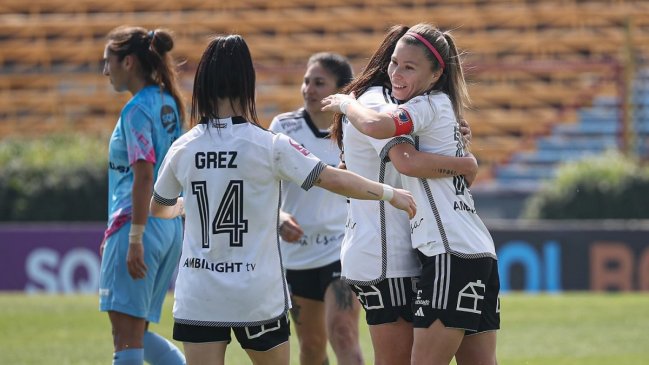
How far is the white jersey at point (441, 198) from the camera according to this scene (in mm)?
4883

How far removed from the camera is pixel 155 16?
1019 inches

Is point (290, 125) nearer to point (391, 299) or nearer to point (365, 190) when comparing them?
point (391, 299)

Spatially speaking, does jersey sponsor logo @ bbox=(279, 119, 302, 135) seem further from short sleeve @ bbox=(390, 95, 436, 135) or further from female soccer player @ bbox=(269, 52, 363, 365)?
short sleeve @ bbox=(390, 95, 436, 135)

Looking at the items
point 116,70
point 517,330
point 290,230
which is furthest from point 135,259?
point 517,330

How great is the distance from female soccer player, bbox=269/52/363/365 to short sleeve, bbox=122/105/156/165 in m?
1.09

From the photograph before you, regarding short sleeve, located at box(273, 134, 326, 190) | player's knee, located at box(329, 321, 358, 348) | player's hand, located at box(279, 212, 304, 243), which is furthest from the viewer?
player's knee, located at box(329, 321, 358, 348)

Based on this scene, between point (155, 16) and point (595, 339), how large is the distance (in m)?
17.0

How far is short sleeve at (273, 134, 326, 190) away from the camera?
4.80m

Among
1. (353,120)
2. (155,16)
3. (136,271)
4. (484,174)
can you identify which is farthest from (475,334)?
(155,16)

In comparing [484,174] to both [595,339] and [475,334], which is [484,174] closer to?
[595,339]

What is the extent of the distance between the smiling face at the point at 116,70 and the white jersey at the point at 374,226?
178 cm

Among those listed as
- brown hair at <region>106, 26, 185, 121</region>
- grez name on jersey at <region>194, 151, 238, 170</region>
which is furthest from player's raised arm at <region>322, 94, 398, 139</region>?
brown hair at <region>106, 26, 185, 121</region>

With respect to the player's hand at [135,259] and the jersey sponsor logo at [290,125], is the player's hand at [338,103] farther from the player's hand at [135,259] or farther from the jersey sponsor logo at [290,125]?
the jersey sponsor logo at [290,125]

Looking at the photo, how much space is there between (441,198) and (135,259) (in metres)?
1.94
